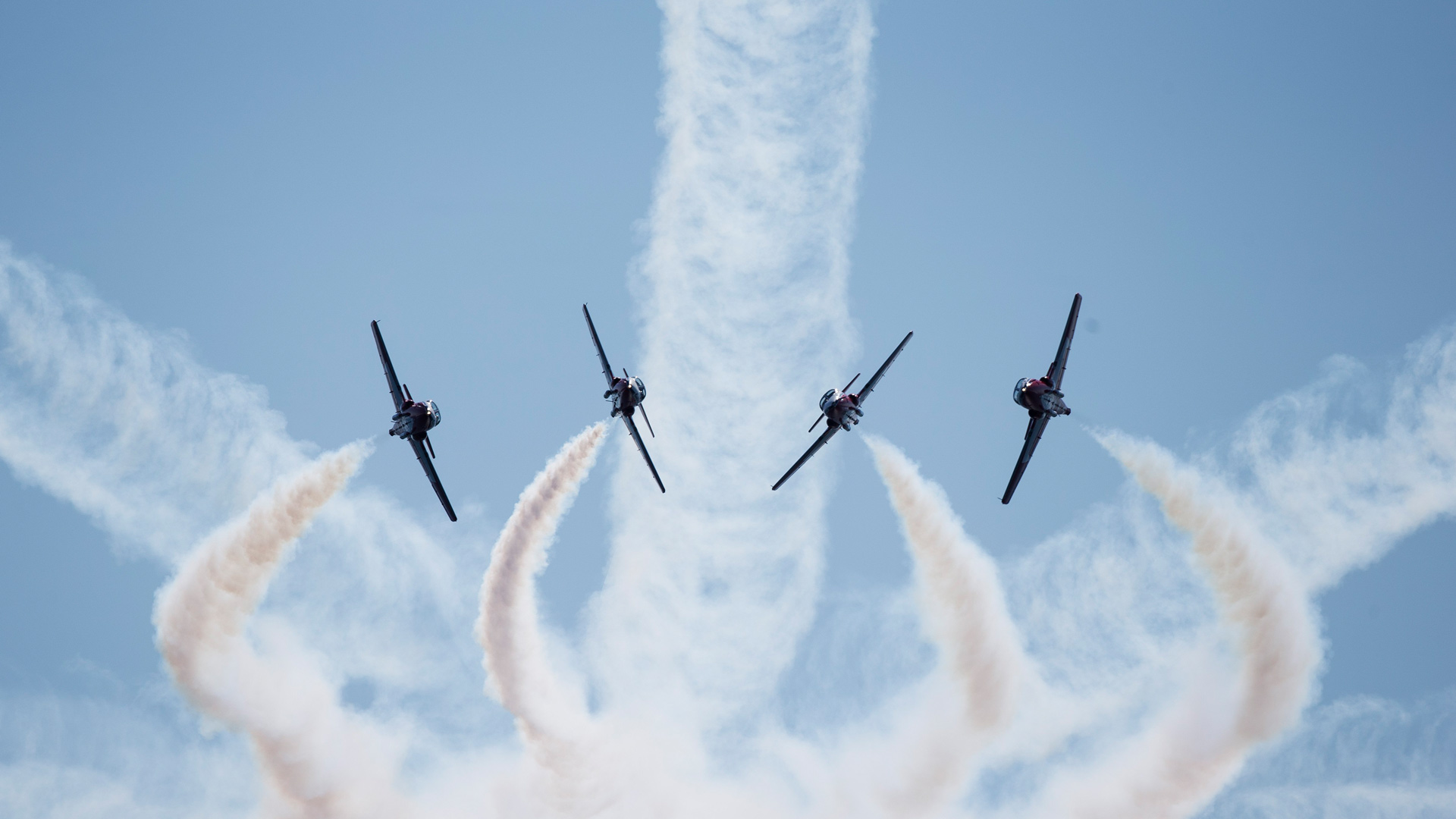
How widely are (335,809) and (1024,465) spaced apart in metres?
53.5

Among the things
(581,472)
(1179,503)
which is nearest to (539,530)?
(581,472)

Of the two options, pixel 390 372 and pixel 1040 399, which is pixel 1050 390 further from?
pixel 390 372

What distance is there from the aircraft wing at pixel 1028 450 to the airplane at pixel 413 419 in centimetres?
3749

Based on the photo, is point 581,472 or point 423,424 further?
point 581,472

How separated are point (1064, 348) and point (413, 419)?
140 ft

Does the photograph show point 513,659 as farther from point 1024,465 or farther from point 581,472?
point 1024,465

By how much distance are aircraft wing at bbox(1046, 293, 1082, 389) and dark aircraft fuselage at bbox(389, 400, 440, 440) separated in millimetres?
40612

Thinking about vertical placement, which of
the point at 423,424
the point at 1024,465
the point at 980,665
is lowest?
the point at 980,665

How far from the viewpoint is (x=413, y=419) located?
9806 centimetres

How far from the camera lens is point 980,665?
104m

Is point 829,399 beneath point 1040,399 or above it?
above

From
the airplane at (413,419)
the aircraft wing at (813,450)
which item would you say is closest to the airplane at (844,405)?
the aircraft wing at (813,450)

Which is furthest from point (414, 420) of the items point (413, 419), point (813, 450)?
point (813, 450)

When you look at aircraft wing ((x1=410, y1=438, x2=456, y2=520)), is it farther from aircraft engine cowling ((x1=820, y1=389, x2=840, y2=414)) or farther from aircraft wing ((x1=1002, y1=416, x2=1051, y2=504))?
aircraft wing ((x1=1002, y1=416, x2=1051, y2=504))
